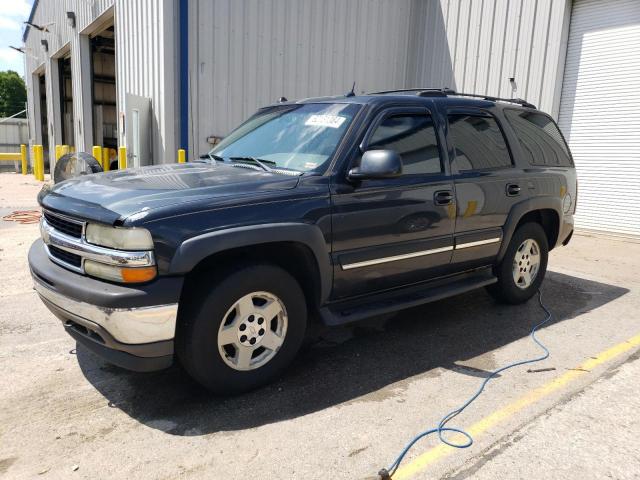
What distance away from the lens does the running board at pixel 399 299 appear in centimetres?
358

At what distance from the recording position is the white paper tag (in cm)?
380

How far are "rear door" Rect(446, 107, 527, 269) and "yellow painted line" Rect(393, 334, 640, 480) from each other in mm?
1207

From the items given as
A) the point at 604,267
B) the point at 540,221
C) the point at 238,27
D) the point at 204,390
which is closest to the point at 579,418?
the point at 204,390

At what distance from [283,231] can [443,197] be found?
155 centimetres

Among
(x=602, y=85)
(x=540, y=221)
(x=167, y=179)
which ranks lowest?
(x=540, y=221)

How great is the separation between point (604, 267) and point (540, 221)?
8.56 feet

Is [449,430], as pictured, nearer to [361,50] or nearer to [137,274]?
[137,274]

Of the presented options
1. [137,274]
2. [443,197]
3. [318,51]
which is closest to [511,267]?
[443,197]

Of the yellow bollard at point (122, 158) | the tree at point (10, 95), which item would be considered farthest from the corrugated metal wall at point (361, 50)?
the tree at point (10, 95)

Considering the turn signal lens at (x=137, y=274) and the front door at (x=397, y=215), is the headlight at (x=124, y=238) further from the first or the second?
the front door at (x=397, y=215)

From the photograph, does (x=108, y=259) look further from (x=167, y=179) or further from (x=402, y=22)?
(x=402, y=22)

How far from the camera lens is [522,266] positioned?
514 centimetres

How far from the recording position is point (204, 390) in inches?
134

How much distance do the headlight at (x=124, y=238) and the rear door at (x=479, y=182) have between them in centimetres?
253
